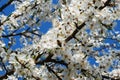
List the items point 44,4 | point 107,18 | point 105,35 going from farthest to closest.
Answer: point 44,4, point 105,35, point 107,18

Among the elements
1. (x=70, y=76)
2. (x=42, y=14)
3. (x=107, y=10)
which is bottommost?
(x=70, y=76)

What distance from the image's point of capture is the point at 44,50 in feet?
27.2

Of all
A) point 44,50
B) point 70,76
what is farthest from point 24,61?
point 70,76

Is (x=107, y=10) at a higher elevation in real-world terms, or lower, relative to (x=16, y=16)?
lower

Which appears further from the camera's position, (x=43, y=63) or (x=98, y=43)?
(x=98, y=43)

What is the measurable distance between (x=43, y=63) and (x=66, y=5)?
4.46 feet

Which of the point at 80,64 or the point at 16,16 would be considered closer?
the point at 80,64

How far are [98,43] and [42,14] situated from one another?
1.99 metres

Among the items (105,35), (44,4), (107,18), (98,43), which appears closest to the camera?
(107,18)

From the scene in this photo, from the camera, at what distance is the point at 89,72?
859 centimetres

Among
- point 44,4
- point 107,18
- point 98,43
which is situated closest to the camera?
point 107,18

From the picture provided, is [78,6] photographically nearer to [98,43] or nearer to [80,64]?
[80,64]

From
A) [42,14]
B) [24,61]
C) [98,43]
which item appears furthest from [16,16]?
[24,61]

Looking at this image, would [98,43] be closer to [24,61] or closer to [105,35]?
[105,35]
